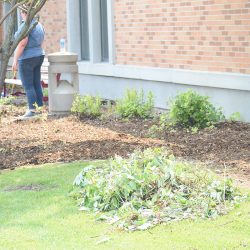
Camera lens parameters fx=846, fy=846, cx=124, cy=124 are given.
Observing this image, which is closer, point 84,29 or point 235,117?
point 235,117

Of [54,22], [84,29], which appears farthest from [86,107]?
[54,22]

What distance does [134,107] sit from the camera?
13352 millimetres

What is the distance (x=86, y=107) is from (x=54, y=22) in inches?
247

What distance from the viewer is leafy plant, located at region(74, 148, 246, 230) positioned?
676 cm

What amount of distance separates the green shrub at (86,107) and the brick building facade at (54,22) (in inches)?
219

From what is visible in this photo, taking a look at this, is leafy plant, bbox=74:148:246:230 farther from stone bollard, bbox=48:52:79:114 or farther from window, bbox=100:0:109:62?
window, bbox=100:0:109:62

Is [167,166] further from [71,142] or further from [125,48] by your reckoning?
[125,48]

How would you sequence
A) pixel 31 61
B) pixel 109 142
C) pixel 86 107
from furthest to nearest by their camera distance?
pixel 31 61 → pixel 86 107 → pixel 109 142

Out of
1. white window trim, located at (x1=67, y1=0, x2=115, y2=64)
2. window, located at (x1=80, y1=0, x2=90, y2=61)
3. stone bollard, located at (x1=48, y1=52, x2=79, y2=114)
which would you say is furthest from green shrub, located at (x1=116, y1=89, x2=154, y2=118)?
window, located at (x1=80, y1=0, x2=90, y2=61)

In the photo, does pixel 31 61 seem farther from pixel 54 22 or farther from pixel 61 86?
pixel 54 22

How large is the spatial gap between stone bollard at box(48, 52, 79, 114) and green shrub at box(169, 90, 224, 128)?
10.2 ft

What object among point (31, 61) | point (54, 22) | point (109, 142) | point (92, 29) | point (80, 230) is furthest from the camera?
point (54, 22)

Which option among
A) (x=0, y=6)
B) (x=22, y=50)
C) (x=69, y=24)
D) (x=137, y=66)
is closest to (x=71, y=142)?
(x=22, y=50)

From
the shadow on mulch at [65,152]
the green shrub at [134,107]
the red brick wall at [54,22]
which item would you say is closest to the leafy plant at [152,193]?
the shadow on mulch at [65,152]
